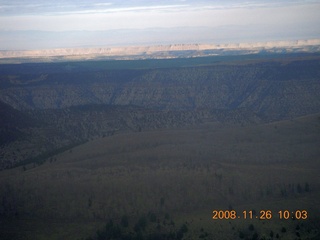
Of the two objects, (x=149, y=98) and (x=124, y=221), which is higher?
(x=149, y=98)

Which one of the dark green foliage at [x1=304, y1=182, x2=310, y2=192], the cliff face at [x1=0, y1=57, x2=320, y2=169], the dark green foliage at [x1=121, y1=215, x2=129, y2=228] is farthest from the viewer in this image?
the cliff face at [x1=0, y1=57, x2=320, y2=169]

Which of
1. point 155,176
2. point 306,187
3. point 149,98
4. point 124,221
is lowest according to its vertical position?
point 124,221

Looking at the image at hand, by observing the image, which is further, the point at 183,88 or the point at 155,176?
the point at 183,88

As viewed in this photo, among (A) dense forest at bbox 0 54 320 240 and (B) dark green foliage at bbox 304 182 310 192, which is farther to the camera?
(B) dark green foliage at bbox 304 182 310 192

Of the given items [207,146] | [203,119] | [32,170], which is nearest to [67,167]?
[32,170]

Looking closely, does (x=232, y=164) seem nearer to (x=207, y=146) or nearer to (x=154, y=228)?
(x=207, y=146)

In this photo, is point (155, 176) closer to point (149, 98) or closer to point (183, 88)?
point (149, 98)
